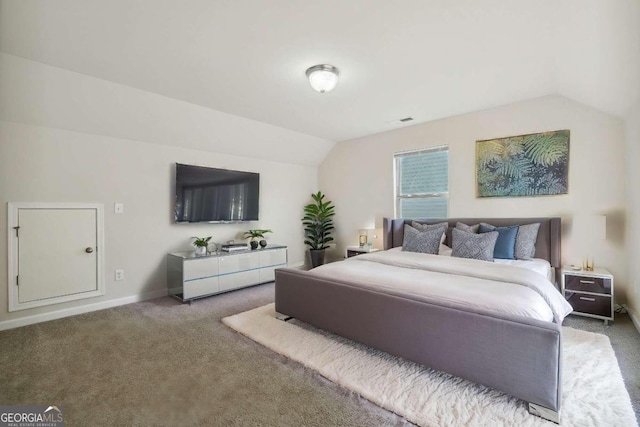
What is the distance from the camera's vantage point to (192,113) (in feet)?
11.9

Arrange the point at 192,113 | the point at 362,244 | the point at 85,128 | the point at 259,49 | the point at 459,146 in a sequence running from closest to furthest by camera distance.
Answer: the point at 259,49
the point at 85,128
the point at 192,113
the point at 459,146
the point at 362,244

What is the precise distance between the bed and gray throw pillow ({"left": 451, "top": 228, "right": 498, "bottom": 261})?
0.39 meters

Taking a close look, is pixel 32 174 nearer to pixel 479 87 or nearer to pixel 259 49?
pixel 259 49

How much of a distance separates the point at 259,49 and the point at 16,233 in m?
3.05

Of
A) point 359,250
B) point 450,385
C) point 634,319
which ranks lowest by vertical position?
point 450,385

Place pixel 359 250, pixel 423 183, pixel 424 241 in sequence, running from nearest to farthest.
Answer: pixel 424 241, pixel 423 183, pixel 359 250

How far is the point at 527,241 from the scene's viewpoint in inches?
132

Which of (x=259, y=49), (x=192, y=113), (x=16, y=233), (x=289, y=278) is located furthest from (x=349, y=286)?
(x=16, y=233)

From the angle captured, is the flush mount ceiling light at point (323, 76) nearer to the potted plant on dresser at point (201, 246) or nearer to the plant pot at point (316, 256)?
the potted plant on dresser at point (201, 246)

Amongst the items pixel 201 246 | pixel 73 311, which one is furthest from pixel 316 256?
pixel 73 311

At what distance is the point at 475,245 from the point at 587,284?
1073mm

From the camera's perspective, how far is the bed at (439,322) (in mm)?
1605

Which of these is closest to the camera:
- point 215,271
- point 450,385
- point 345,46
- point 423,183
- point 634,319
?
point 450,385

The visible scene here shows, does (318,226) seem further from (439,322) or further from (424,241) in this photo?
(439,322)
